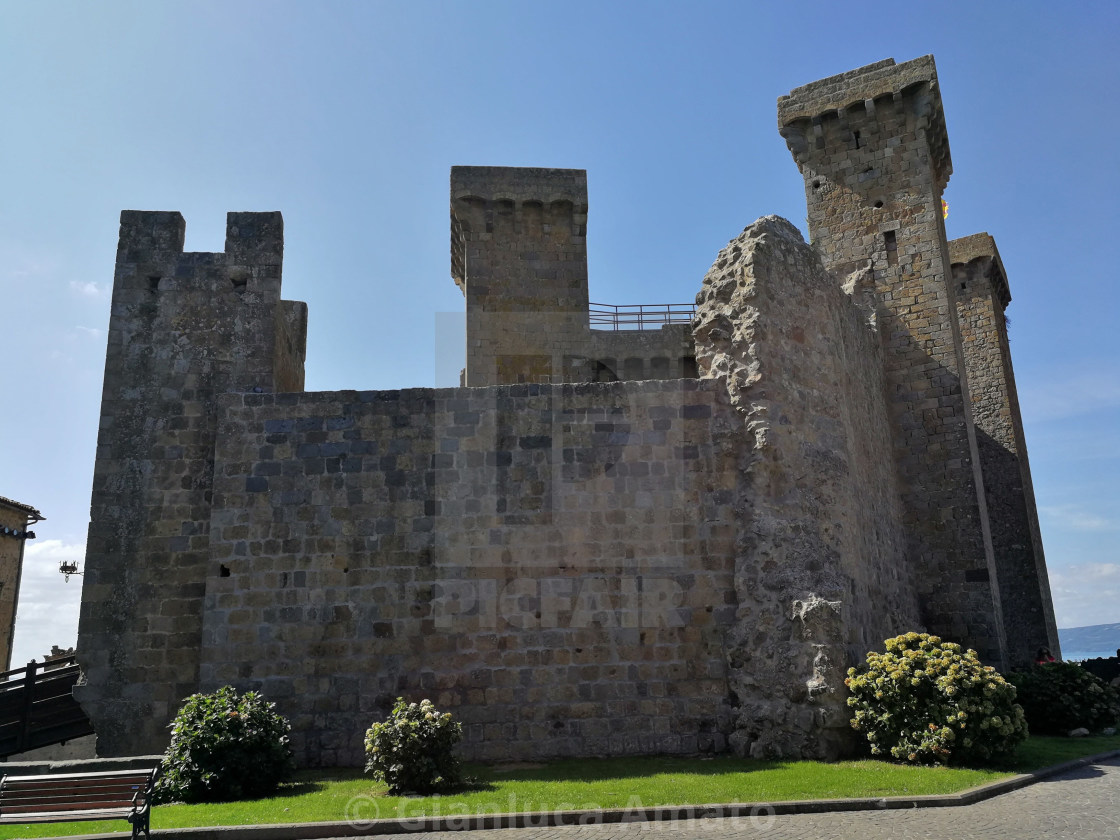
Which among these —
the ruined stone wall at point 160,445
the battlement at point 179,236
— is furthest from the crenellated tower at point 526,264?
the battlement at point 179,236

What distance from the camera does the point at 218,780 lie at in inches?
355

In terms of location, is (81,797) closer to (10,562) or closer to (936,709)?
(936,709)

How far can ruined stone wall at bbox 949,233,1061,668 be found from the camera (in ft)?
69.7

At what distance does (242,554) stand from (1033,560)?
1903 centimetres

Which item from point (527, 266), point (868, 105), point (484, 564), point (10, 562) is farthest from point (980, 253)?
point (10, 562)

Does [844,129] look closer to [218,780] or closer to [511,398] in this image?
[511,398]

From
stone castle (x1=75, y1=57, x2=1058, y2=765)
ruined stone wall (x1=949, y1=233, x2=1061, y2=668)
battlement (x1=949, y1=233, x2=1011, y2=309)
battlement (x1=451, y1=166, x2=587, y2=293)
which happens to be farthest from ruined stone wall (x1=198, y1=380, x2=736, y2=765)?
battlement (x1=949, y1=233, x2=1011, y2=309)

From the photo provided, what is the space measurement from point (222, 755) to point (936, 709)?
7.67 metres

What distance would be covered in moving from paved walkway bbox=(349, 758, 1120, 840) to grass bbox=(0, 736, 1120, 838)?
1.45ft

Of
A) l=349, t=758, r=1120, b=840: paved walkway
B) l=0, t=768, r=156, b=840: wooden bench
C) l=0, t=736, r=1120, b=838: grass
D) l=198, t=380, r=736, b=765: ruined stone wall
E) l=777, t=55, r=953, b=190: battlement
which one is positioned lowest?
l=349, t=758, r=1120, b=840: paved walkway

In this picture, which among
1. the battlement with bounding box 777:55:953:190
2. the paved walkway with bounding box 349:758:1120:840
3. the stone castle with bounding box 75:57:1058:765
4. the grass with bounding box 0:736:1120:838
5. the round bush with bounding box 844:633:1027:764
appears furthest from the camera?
the battlement with bounding box 777:55:953:190

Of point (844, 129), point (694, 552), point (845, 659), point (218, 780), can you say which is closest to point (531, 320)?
point (844, 129)

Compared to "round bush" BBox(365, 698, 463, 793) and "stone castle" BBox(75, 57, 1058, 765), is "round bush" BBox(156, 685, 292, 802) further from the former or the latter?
"stone castle" BBox(75, 57, 1058, 765)

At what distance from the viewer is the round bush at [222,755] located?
904 centimetres
